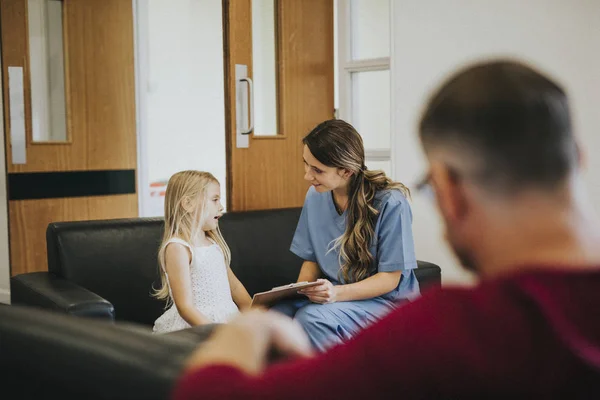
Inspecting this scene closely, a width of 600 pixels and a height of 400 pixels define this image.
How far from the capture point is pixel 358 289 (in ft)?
8.02

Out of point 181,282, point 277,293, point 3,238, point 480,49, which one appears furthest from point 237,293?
point 3,238

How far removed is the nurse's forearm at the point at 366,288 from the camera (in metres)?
2.44

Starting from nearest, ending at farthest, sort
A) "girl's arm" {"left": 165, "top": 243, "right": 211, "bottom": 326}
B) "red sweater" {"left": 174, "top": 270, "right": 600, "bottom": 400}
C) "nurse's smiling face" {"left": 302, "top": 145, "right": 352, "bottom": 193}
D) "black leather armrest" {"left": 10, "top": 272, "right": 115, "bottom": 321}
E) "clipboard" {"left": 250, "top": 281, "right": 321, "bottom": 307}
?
1. "red sweater" {"left": 174, "top": 270, "right": 600, "bottom": 400}
2. "black leather armrest" {"left": 10, "top": 272, "right": 115, "bottom": 321}
3. "clipboard" {"left": 250, "top": 281, "right": 321, "bottom": 307}
4. "girl's arm" {"left": 165, "top": 243, "right": 211, "bottom": 326}
5. "nurse's smiling face" {"left": 302, "top": 145, "right": 352, "bottom": 193}

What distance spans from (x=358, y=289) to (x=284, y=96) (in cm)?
152

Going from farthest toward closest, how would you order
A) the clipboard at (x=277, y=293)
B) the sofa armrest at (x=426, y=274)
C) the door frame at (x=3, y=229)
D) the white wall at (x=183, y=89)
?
the white wall at (x=183, y=89), the door frame at (x=3, y=229), the sofa armrest at (x=426, y=274), the clipboard at (x=277, y=293)

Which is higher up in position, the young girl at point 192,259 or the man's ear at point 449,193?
the man's ear at point 449,193

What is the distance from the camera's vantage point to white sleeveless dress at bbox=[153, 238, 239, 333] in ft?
8.27

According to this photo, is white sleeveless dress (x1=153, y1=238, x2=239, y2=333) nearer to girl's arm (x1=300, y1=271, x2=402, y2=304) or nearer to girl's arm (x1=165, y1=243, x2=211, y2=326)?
girl's arm (x1=165, y1=243, x2=211, y2=326)

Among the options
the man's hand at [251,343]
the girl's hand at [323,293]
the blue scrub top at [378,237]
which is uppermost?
the man's hand at [251,343]

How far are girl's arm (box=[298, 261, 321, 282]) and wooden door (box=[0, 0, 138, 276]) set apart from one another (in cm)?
190

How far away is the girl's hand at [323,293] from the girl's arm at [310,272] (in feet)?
0.92

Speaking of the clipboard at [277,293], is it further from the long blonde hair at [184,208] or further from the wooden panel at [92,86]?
the wooden panel at [92,86]

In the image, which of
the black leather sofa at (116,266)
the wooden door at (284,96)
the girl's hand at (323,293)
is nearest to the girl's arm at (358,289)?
the girl's hand at (323,293)

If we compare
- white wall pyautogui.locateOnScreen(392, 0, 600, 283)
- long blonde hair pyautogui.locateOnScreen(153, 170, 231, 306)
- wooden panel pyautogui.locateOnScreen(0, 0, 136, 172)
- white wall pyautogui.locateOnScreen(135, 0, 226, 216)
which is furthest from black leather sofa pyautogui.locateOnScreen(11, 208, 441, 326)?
white wall pyautogui.locateOnScreen(135, 0, 226, 216)
